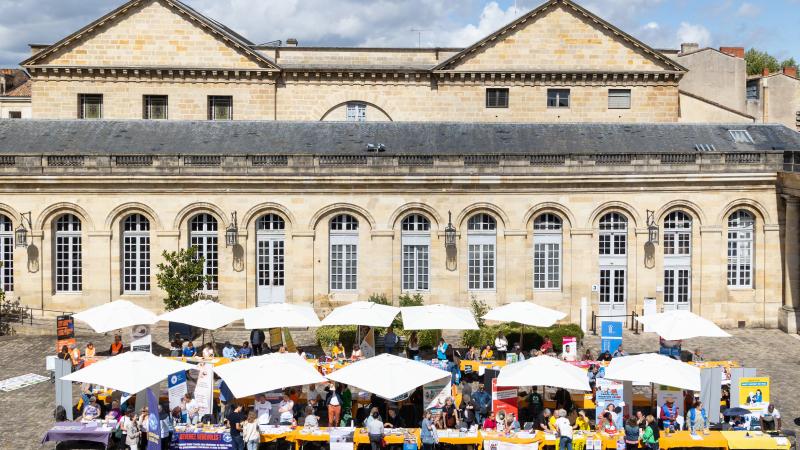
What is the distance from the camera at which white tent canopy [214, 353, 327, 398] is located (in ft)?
60.8

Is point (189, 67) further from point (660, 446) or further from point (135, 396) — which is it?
point (660, 446)

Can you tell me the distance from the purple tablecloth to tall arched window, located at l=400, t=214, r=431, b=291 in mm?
15580

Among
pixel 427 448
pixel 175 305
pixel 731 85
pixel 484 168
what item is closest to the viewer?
pixel 427 448

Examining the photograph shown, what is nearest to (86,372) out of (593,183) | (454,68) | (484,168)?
(484,168)

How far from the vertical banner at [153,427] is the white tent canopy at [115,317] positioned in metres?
6.99

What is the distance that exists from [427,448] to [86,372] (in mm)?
7760

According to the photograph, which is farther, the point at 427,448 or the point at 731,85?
the point at 731,85

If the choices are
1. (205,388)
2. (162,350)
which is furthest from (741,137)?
(205,388)

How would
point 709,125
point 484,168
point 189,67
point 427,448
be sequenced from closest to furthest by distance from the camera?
point 427,448, point 484,168, point 709,125, point 189,67

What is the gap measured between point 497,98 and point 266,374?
25488mm

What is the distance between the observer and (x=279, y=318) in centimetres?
2469

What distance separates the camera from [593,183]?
31.8 m

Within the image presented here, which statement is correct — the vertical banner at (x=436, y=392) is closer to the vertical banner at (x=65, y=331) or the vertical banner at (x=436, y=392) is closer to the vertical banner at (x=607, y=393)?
the vertical banner at (x=607, y=393)

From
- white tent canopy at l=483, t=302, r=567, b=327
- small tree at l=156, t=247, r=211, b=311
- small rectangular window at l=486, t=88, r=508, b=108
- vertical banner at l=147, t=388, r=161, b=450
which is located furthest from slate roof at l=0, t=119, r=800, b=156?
vertical banner at l=147, t=388, r=161, b=450
